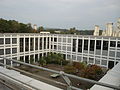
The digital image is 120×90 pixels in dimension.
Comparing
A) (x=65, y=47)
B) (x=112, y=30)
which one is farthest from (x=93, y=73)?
(x=112, y=30)

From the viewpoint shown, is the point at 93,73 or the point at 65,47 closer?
the point at 93,73

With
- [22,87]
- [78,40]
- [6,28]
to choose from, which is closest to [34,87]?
[22,87]

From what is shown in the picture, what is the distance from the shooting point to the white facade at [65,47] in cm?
1898

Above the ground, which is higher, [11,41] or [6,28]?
[6,28]

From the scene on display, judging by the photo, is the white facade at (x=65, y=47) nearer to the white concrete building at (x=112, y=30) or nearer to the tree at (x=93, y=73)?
the tree at (x=93, y=73)

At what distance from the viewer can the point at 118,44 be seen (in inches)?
736

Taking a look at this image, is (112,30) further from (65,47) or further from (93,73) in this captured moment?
(93,73)

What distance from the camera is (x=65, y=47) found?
23.7 meters

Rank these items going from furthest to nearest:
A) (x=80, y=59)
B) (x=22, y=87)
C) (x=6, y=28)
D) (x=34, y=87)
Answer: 1. (x=6, y=28)
2. (x=80, y=59)
3. (x=22, y=87)
4. (x=34, y=87)

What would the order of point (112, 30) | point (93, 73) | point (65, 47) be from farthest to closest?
1. point (112, 30)
2. point (65, 47)
3. point (93, 73)

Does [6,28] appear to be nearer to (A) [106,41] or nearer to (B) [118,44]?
(A) [106,41]

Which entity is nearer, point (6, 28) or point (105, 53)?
point (105, 53)

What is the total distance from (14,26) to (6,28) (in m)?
2.07

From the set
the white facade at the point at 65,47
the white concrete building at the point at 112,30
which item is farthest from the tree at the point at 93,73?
the white concrete building at the point at 112,30
